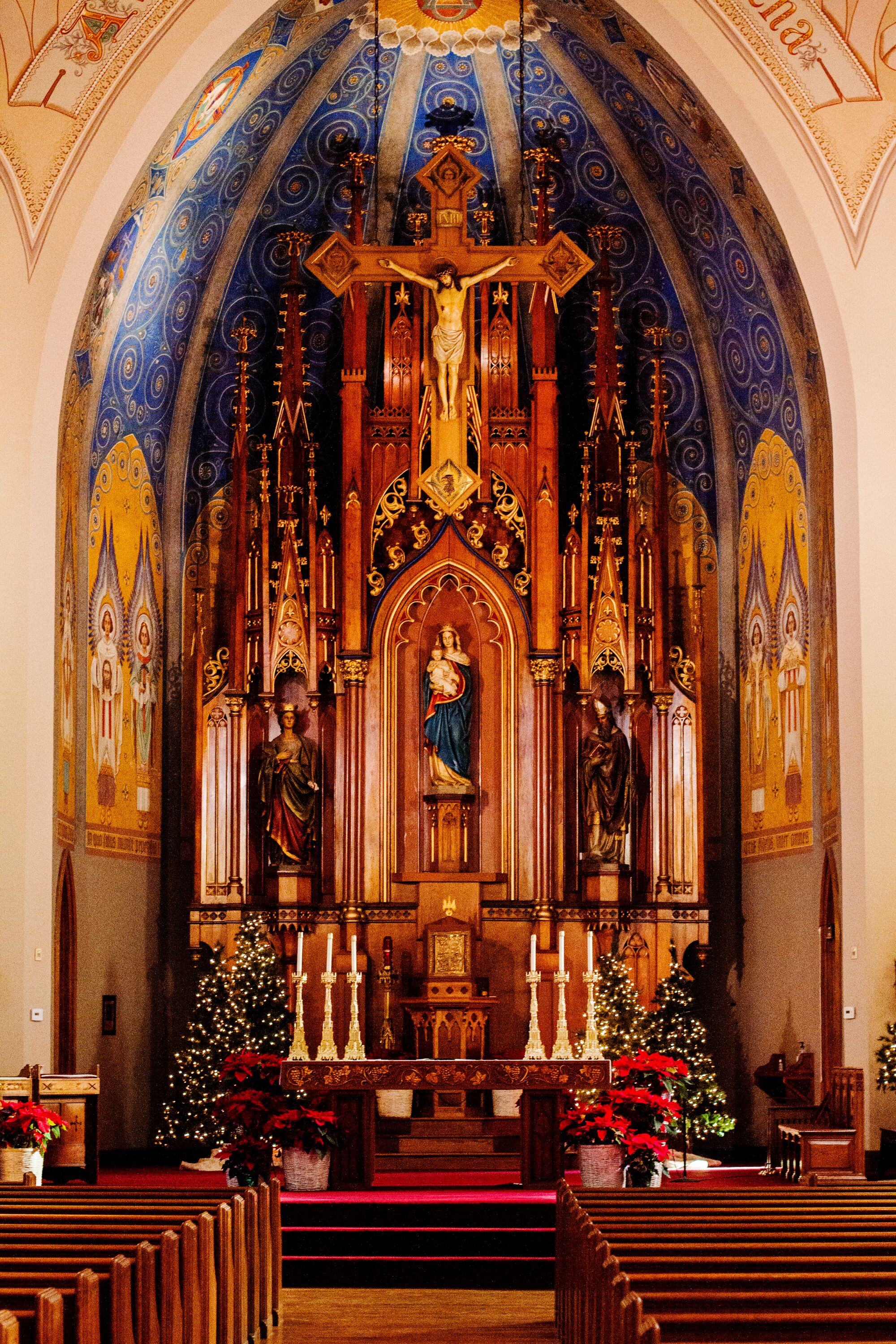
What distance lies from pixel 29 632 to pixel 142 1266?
10.7 m

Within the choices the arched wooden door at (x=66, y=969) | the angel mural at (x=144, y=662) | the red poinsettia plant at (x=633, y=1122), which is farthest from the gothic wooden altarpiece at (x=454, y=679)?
the red poinsettia plant at (x=633, y=1122)

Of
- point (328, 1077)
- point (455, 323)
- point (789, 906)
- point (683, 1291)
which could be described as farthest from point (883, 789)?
point (683, 1291)

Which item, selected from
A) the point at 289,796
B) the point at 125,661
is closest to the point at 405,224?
the point at 125,661

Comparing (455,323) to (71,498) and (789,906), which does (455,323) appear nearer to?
(71,498)

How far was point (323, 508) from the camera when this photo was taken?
20.4 metres

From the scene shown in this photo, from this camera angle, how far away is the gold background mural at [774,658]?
63.4ft

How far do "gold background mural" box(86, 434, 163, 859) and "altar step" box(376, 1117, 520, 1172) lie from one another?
4.40 meters

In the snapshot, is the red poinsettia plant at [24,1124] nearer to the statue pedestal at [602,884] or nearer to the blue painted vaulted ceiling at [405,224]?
the statue pedestal at [602,884]

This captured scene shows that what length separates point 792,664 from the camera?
19.6 m

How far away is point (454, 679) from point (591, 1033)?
5.27 meters

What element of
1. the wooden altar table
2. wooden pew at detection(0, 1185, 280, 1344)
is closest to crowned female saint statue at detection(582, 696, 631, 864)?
the wooden altar table

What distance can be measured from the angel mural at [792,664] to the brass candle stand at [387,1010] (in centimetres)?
457

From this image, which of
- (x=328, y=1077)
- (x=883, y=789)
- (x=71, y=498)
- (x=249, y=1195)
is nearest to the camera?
(x=249, y=1195)

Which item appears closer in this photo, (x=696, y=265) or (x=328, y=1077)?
(x=328, y=1077)
